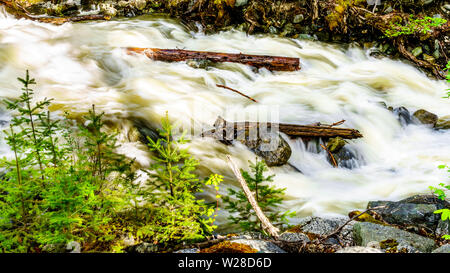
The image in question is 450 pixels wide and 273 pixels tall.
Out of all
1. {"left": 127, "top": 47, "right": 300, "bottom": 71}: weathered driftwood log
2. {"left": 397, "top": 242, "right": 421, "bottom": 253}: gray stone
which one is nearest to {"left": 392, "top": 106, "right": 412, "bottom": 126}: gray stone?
{"left": 127, "top": 47, "right": 300, "bottom": 71}: weathered driftwood log

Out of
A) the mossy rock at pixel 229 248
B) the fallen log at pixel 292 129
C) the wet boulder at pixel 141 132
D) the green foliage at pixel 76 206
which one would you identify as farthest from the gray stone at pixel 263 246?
the wet boulder at pixel 141 132

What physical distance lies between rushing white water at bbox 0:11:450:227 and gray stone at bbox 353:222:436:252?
146cm

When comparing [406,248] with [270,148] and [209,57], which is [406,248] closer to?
[270,148]

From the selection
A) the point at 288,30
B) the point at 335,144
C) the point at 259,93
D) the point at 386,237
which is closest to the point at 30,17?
the point at 259,93

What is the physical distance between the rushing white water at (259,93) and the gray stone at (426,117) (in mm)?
197

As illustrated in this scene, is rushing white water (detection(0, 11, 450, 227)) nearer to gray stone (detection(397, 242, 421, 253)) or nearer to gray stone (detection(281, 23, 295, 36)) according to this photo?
gray stone (detection(281, 23, 295, 36))

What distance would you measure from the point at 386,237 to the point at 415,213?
94 centimetres

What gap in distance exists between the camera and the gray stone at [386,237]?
2.88 metres

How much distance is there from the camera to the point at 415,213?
11.8 feet

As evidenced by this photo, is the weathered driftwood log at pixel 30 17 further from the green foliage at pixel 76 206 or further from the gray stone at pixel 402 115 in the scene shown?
the gray stone at pixel 402 115

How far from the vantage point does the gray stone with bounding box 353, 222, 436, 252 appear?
2875 millimetres

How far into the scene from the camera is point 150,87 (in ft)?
23.5

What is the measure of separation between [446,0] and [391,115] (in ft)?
22.6
